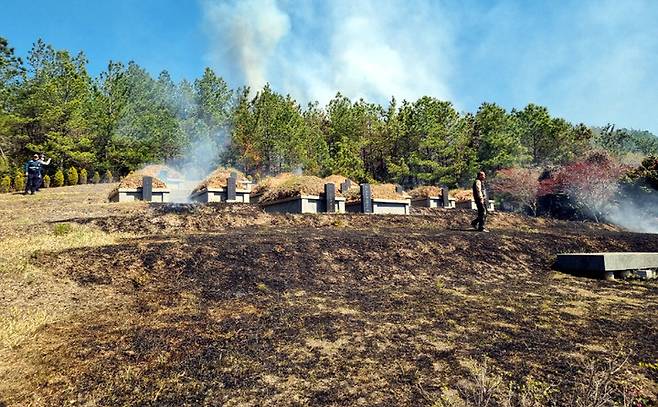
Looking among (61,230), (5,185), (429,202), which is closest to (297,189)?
(61,230)

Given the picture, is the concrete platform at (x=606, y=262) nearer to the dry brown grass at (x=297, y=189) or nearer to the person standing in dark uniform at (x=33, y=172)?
the dry brown grass at (x=297, y=189)

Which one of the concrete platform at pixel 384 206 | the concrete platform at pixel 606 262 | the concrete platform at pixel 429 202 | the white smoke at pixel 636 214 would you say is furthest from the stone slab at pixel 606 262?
the white smoke at pixel 636 214

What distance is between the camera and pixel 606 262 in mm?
9062

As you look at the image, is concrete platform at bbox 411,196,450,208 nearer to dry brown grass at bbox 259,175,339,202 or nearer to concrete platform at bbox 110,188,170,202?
dry brown grass at bbox 259,175,339,202

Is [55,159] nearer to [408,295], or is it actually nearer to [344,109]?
[344,109]

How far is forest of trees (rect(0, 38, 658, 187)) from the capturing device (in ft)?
125

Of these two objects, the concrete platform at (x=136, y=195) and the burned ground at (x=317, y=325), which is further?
the concrete platform at (x=136, y=195)

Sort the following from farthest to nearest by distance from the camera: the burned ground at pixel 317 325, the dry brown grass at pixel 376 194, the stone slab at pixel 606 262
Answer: the dry brown grass at pixel 376 194
the stone slab at pixel 606 262
the burned ground at pixel 317 325

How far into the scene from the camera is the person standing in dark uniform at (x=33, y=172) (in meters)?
18.8

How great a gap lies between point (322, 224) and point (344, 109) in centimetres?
3814

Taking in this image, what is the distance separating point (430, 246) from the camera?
10328 mm

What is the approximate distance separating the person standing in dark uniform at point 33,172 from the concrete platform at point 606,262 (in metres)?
20.8

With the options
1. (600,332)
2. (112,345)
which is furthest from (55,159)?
(600,332)

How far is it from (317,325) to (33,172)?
66.5ft
